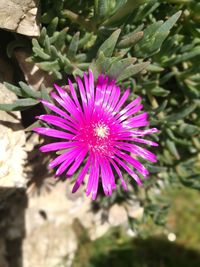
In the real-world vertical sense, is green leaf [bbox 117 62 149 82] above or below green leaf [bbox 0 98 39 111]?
below

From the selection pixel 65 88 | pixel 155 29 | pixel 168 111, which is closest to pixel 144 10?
pixel 155 29

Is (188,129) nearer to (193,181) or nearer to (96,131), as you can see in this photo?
(193,181)

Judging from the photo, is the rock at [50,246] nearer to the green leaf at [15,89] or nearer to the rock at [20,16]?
the green leaf at [15,89]

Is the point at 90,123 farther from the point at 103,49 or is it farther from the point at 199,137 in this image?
the point at 199,137

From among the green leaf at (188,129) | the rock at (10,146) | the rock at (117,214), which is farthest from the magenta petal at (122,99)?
the rock at (117,214)

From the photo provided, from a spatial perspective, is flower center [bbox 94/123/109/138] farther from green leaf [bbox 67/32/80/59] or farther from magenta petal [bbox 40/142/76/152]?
green leaf [bbox 67/32/80/59]

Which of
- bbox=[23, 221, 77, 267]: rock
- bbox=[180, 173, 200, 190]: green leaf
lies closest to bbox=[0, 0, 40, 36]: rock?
bbox=[180, 173, 200, 190]: green leaf
